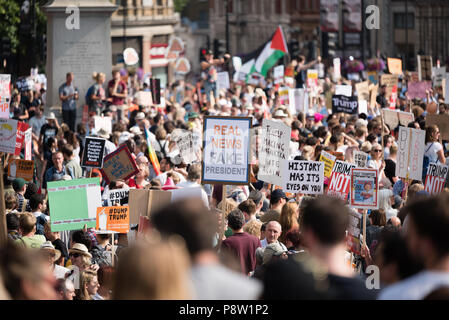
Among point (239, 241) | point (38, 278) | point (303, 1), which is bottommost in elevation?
point (239, 241)

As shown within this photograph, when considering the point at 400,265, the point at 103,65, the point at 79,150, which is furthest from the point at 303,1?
the point at 400,265

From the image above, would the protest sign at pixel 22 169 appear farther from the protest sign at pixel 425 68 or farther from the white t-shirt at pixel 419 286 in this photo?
the protest sign at pixel 425 68

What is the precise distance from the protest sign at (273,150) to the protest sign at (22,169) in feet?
10.4

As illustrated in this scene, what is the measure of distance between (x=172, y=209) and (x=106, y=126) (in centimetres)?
1403

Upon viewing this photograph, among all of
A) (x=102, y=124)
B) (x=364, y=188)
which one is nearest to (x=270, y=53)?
(x=102, y=124)

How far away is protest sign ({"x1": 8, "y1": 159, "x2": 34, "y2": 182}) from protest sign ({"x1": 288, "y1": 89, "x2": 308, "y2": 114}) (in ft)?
32.7

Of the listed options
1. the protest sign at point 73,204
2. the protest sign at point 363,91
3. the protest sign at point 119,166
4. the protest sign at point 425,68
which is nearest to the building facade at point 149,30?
the protest sign at point 425,68

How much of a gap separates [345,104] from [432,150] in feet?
21.7

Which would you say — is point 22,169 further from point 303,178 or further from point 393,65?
point 393,65

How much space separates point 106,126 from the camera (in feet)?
62.1

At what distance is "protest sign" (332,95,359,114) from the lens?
2094 centimetres

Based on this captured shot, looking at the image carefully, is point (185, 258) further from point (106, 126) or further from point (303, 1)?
point (303, 1)

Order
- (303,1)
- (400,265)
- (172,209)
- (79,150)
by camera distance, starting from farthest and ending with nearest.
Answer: (303,1), (79,150), (400,265), (172,209)

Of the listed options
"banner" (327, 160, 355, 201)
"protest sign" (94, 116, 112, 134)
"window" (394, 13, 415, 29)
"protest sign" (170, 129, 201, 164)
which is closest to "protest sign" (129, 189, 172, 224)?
"banner" (327, 160, 355, 201)
